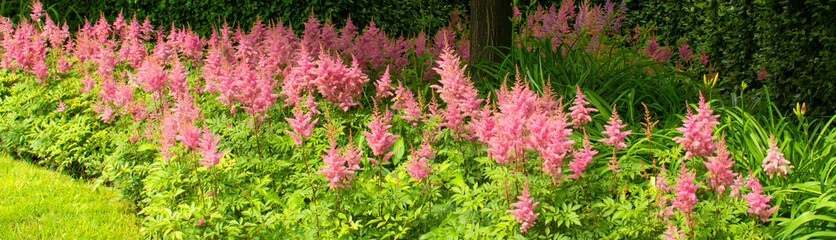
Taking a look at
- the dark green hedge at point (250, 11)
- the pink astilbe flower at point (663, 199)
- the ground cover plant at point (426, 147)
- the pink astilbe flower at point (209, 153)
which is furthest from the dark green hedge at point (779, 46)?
the pink astilbe flower at point (209, 153)

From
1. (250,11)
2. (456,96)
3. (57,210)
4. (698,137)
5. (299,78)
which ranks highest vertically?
(698,137)

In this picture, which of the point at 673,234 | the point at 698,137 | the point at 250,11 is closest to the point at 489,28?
the point at 698,137

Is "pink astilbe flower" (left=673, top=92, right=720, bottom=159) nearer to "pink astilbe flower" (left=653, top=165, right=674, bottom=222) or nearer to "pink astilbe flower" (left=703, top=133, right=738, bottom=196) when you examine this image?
"pink astilbe flower" (left=703, top=133, right=738, bottom=196)

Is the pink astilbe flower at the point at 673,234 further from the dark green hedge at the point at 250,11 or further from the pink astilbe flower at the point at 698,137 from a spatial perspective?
the dark green hedge at the point at 250,11

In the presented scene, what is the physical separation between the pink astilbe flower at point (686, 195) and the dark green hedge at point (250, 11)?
5.35 m

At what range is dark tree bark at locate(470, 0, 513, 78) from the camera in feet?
20.7

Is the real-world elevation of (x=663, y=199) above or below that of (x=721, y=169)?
below

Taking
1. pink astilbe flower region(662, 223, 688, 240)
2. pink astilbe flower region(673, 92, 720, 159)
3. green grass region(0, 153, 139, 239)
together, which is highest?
pink astilbe flower region(673, 92, 720, 159)

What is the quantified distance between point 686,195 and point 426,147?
1.51 m

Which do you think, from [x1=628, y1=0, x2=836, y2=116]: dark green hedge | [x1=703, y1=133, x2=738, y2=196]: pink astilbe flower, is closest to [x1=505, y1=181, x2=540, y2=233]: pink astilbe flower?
[x1=703, y1=133, x2=738, y2=196]: pink astilbe flower

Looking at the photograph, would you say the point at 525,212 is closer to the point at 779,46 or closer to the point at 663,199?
the point at 663,199

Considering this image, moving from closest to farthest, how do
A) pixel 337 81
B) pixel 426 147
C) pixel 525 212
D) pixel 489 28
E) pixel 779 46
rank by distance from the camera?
1. pixel 525 212
2. pixel 426 147
3. pixel 337 81
4. pixel 779 46
5. pixel 489 28

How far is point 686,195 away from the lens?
10.1ft

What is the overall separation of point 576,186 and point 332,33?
335cm
